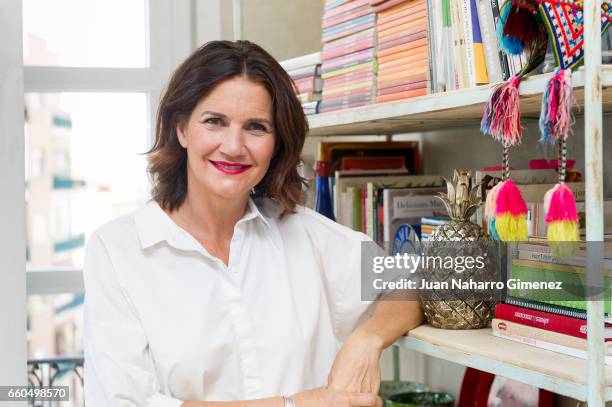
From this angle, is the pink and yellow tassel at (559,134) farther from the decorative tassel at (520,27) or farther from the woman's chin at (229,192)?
the woman's chin at (229,192)

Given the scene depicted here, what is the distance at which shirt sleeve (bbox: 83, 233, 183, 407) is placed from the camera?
4.52 ft

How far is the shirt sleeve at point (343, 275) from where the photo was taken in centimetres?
166

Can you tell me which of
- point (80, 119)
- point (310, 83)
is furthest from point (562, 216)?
point (80, 119)

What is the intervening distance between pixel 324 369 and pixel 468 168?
0.73 metres

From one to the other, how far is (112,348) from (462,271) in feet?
2.16

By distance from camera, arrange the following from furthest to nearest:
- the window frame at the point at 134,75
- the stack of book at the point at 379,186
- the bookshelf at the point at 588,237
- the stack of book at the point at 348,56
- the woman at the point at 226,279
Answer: the window frame at the point at 134,75 → the stack of book at the point at 379,186 → the stack of book at the point at 348,56 → the woman at the point at 226,279 → the bookshelf at the point at 588,237

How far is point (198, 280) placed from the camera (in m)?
1.52

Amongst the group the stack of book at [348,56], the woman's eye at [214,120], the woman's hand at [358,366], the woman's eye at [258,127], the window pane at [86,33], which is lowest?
the woman's hand at [358,366]

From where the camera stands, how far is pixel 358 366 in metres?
1.45

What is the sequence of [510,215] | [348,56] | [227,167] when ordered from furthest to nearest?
[348,56] → [227,167] → [510,215]

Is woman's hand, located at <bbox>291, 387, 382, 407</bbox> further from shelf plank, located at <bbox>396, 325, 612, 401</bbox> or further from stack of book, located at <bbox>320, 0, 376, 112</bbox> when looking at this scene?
stack of book, located at <bbox>320, 0, 376, 112</bbox>

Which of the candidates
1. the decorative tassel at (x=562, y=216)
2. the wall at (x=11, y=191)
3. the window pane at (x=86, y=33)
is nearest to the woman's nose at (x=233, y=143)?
the decorative tassel at (x=562, y=216)

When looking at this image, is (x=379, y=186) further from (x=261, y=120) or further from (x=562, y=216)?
(x=562, y=216)

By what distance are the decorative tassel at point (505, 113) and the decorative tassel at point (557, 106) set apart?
0.24ft
